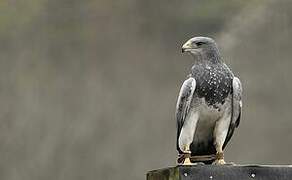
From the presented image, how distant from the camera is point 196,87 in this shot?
1.26 metres

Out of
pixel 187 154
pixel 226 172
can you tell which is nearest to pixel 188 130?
pixel 187 154

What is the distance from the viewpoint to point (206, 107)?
1.26 m

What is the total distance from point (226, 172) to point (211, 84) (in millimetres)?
215

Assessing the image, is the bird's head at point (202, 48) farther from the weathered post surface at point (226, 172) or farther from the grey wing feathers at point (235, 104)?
the weathered post surface at point (226, 172)

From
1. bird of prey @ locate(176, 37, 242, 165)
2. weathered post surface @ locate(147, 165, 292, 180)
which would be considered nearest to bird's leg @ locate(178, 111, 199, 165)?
bird of prey @ locate(176, 37, 242, 165)

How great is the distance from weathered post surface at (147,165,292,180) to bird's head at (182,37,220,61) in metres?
0.28

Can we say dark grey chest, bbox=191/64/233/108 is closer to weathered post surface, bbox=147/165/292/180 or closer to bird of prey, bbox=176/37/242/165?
bird of prey, bbox=176/37/242/165

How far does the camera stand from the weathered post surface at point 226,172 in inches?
44.5

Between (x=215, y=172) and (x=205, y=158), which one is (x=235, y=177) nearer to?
(x=215, y=172)

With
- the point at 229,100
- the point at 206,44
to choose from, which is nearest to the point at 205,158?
the point at 229,100

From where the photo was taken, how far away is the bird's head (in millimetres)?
1295

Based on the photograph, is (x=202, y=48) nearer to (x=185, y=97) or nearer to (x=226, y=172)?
(x=185, y=97)

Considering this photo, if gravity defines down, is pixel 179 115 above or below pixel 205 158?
above

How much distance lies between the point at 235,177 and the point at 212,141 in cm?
18
